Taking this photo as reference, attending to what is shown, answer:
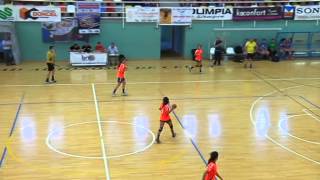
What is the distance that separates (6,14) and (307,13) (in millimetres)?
17729

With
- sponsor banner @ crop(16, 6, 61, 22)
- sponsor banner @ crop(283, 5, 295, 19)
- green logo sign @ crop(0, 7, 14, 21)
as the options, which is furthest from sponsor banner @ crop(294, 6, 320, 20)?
green logo sign @ crop(0, 7, 14, 21)

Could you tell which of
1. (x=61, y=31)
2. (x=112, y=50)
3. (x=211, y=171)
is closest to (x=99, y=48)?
(x=112, y=50)

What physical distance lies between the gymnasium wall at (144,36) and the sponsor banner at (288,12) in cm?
40

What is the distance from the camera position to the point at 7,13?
80.9 ft

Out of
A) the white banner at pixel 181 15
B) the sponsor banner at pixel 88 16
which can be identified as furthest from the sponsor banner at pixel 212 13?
the sponsor banner at pixel 88 16

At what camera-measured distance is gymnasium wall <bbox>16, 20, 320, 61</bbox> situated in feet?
84.0

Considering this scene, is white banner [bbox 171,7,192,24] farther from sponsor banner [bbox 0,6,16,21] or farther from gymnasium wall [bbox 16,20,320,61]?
sponsor banner [bbox 0,6,16,21]

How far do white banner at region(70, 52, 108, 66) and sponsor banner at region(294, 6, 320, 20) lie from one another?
12.1 m

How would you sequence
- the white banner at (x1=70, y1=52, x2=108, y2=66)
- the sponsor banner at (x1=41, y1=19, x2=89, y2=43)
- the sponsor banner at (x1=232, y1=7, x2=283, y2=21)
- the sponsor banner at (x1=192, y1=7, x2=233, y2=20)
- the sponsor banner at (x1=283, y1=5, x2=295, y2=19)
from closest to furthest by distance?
the white banner at (x1=70, y1=52, x2=108, y2=66), the sponsor banner at (x1=41, y1=19, x2=89, y2=43), the sponsor banner at (x1=192, y1=7, x2=233, y2=20), the sponsor banner at (x1=232, y1=7, x2=283, y2=21), the sponsor banner at (x1=283, y1=5, x2=295, y2=19)

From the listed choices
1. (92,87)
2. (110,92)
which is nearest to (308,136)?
(110,92)

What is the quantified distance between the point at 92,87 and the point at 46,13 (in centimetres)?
792

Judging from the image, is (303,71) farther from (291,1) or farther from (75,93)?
(75,93)

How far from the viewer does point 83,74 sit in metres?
22.3

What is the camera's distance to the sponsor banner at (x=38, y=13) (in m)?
24.9
